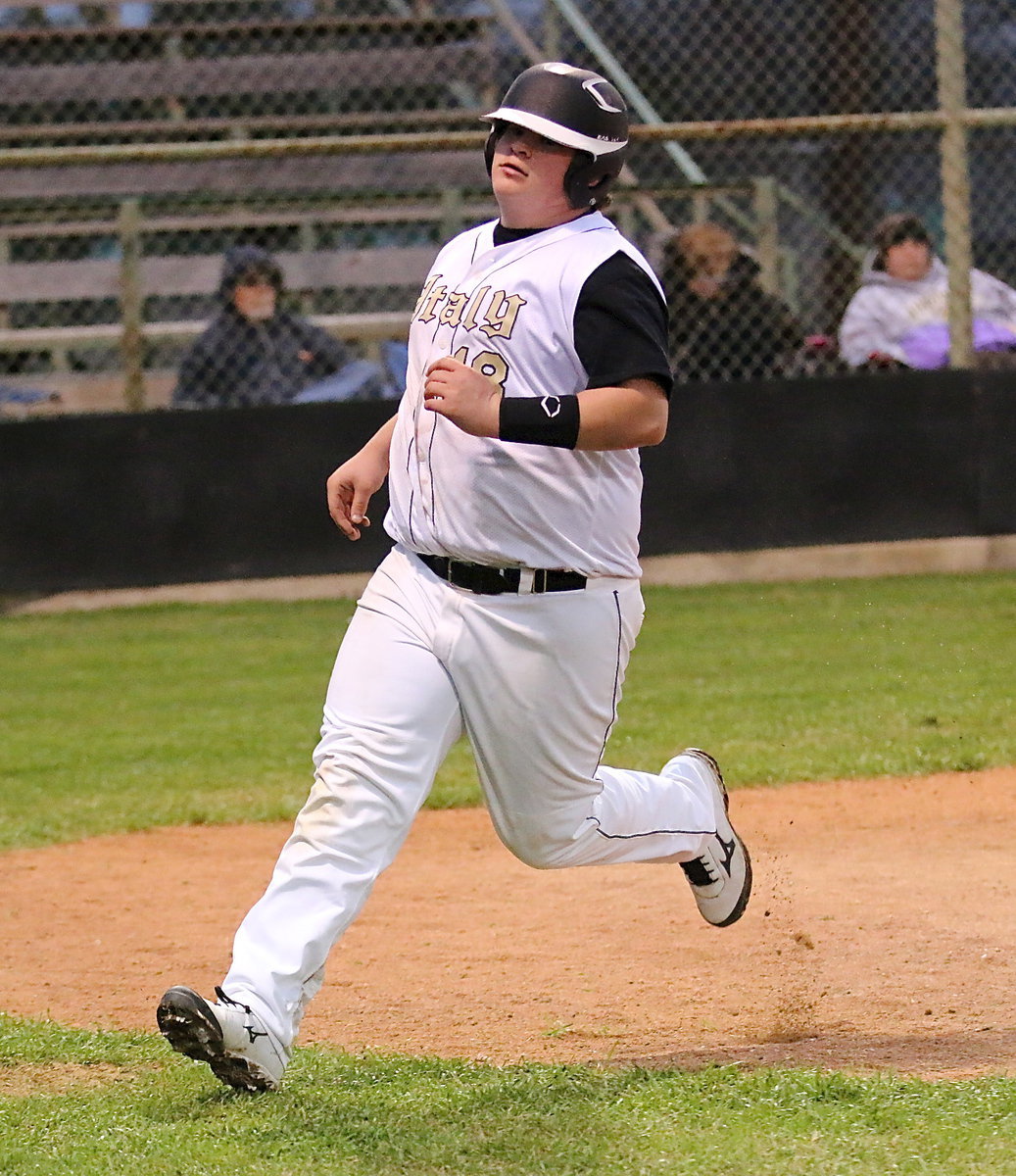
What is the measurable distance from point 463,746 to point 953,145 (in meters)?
4.66

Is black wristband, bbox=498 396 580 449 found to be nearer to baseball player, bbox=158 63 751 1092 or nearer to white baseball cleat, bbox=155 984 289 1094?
baseball player, bbox=158 63 751 1092

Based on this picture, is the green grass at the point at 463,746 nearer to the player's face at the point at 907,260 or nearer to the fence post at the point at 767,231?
the player's face at the point at 907,260

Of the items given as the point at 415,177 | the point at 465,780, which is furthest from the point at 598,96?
the point at 415,177

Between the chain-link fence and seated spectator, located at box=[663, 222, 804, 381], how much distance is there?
1 centimetres

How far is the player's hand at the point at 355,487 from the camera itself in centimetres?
379

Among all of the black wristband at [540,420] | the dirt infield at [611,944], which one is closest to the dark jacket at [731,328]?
the dirt infield at [611,944]

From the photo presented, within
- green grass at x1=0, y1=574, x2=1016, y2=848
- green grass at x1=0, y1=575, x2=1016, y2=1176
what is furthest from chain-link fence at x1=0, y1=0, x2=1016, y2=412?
green grass at x1=0, y1=575, x2=1016, y2=1176

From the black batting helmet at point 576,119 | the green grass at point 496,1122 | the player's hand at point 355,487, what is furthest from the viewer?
the player's hand at point 355,487

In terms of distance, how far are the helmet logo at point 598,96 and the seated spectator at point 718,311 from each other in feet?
21.1

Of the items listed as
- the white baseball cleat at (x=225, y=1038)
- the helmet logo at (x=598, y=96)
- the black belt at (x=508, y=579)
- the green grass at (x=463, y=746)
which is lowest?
the green grass at (x=463, y=746)

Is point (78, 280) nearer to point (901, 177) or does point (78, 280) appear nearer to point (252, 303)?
point (252, 303)

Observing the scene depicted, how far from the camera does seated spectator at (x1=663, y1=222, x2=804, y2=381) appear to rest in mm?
9961

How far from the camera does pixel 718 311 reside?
10008 mm

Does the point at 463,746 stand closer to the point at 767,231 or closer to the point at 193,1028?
the point at 193,1028
